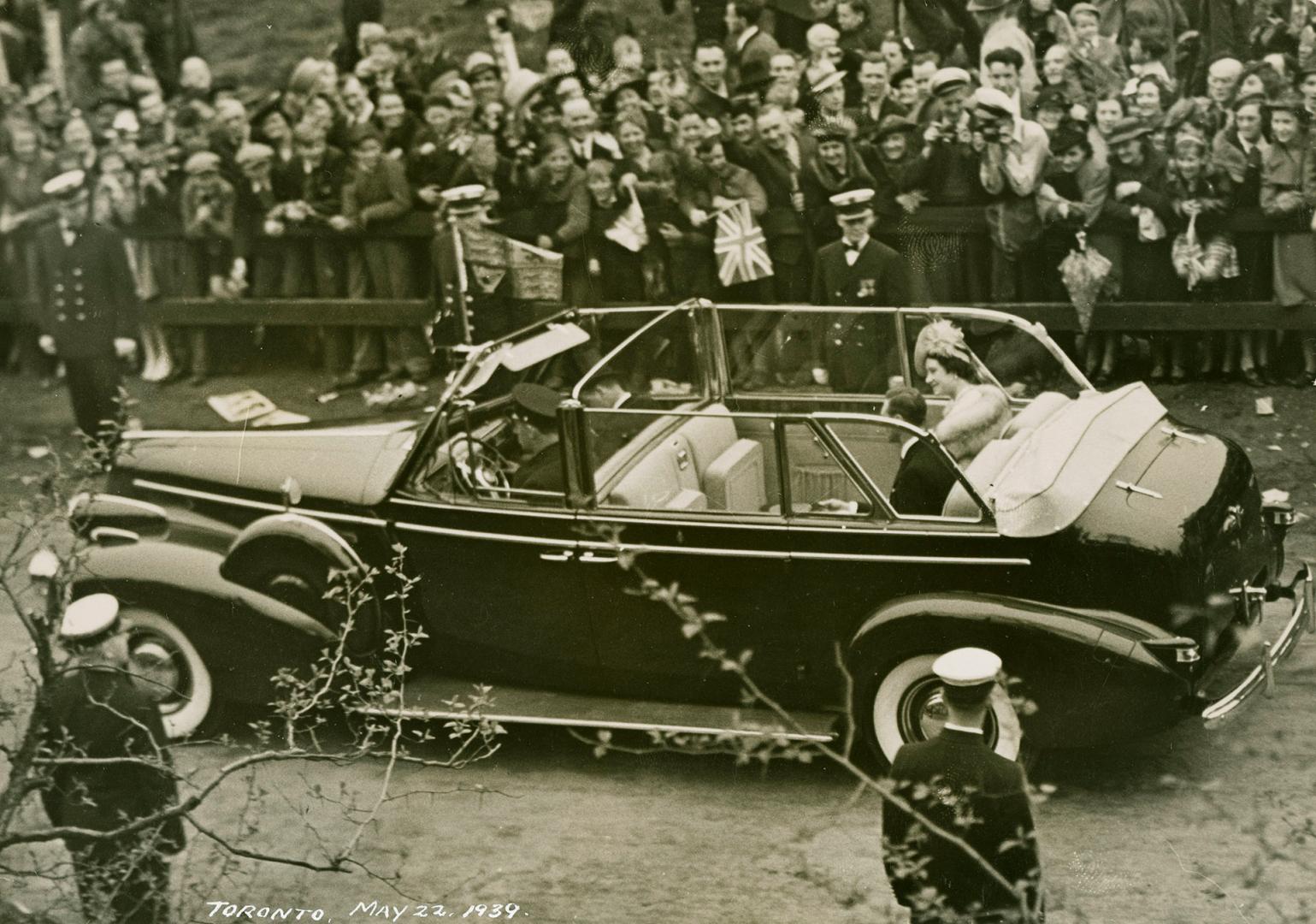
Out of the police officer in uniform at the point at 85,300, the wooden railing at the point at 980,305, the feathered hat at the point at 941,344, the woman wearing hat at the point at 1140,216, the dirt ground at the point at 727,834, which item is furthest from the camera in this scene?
the police officer in uniform at the point at 85,300

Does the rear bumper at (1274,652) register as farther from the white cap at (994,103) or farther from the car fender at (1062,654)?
the white cap at (994,103)

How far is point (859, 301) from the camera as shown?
660 cm

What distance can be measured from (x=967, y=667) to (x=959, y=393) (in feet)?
5.81

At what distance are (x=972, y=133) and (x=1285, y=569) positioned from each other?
2147mm

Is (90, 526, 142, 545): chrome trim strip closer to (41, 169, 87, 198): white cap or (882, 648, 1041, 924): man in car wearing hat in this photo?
(41, 169, 87, 198): white cap

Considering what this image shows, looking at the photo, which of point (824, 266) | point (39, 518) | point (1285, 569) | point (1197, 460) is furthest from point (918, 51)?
point (39, 518)

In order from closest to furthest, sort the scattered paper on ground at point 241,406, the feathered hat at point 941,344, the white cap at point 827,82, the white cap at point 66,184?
the feathered hat at point 941,344 → the white cap at point 827,82 → the scattered paper on ground at point 241,406 → the white cap at point 66,184

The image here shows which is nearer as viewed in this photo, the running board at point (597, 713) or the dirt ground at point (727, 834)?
the dirt ground at point (727, 834)

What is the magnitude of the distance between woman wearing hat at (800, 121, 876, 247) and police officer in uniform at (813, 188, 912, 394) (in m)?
0.07

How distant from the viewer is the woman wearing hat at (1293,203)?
20.7 feet

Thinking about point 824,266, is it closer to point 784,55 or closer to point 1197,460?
point 784,55

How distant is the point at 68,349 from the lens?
7.71 metres

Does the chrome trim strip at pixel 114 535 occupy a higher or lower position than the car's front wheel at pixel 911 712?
higher

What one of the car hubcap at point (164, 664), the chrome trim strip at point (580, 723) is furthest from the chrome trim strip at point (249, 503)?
the chrome trim strip at point (580, 723)
